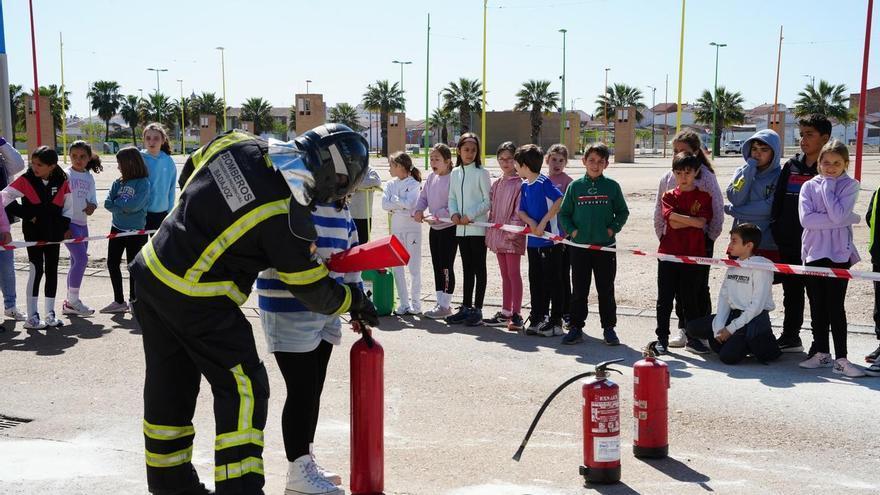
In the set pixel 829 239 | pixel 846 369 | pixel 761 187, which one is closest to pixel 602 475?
pixel 846 369

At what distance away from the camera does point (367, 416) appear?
4.56 m

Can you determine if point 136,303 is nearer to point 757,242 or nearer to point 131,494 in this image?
point 131,494

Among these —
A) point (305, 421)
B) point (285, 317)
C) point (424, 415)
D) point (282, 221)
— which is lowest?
point (424, 415)

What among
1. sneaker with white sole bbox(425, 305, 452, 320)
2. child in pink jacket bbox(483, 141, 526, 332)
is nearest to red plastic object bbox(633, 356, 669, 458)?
child in pink jacket bbox(483, 141, 526, 332)

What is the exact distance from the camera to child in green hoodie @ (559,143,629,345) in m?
8.20

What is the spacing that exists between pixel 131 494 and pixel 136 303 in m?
1.16

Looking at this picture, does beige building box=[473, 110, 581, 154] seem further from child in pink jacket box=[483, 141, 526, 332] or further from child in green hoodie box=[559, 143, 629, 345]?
child in green hoodie box=[559, 143, 629, 345]

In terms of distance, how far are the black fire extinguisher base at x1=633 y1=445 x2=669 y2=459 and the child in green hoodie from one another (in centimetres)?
288

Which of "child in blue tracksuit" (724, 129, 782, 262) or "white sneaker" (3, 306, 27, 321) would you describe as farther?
"white sneaker" (3, 306, 27, 321)

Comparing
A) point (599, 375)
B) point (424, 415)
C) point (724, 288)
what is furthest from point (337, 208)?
point (724, 288)

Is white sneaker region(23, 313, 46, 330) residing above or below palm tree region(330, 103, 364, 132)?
below

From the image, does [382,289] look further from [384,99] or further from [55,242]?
[384,99]

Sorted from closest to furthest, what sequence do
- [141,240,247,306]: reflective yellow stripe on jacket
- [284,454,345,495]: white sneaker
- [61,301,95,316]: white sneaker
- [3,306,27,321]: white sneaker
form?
[141,240,247,306]: reflective yellow stripe on jacket → [284,454,345,495]: white sneaker → [3,306,27,321]: white sneaker → [61,301,95,316]: white sneaker

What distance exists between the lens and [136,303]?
13.7 feet
